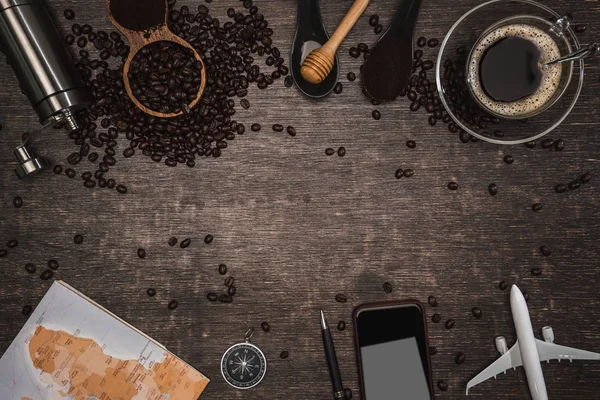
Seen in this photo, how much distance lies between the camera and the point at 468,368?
1491 mm

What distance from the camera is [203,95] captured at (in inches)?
58.2

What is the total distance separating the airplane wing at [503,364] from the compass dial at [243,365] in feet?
2.03

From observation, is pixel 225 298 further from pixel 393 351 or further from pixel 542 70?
pixel 542 70

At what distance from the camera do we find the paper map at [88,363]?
146 centimetres

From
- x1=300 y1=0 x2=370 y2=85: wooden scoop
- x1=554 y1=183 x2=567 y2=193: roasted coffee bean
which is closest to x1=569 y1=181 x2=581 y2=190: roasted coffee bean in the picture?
x1=554 y1=183 x2=567 y2=193: roasted coffee bean

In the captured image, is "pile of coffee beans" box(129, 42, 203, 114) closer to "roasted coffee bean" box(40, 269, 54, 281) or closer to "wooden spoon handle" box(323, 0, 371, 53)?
"wooden spoon handle" box(323, 0, 371, 53)

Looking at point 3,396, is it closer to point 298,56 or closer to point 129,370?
point 129,370

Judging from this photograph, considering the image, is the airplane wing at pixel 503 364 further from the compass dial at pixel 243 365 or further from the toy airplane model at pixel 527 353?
the compass dial at pixel 243 365

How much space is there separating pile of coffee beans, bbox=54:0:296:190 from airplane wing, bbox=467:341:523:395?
0.90 metres

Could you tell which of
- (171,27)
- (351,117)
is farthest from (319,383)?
(171,27)

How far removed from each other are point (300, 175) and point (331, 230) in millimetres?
192

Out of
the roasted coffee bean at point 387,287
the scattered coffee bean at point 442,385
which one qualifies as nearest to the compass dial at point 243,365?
the roasted coffee bean at point 387,287

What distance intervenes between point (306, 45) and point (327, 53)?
117 mm

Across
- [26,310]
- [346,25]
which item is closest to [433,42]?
[346,25]
